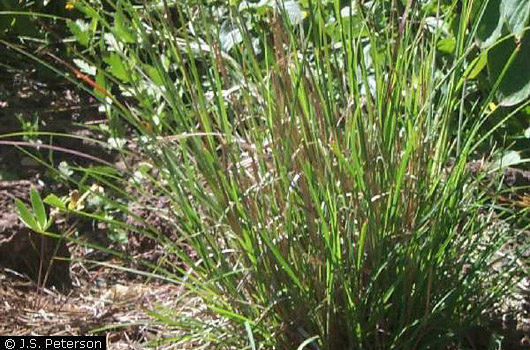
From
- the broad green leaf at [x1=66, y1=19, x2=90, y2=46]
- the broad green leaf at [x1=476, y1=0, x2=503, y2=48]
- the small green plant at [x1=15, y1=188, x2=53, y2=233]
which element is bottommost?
the small green plant at [x1=15, y1=188, x2=53, y2=233]

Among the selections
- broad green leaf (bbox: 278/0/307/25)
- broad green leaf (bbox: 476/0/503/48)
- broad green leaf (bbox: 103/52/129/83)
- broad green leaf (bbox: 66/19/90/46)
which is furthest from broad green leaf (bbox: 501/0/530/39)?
broad green leaf (bbox: 66/19/90/46)

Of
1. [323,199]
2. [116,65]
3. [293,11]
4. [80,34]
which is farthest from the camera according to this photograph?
[80,34]

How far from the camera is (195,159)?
1.95m

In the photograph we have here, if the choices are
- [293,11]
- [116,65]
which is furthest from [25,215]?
[293,11]

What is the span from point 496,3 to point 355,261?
0.62 metres

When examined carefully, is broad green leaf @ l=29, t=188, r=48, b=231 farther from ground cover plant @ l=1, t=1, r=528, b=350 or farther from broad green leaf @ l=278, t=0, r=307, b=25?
broad green leaf @ l=278, t=0, r=307, b=25

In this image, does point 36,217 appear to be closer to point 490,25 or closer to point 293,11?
point 293,11

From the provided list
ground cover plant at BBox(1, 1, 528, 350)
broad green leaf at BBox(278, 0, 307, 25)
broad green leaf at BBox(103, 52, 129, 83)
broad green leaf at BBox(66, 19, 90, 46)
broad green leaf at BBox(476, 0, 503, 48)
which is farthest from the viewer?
broad green leaf at BBox(66, 19, 90, 46)

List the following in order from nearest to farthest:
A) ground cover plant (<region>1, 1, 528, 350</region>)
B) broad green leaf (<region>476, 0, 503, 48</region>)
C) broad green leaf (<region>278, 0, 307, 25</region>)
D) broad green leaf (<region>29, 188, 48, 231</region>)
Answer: ground cover plant (<region>1, 1, 528, 350</region>)
broad green leaf (<region>476, 0, 503, 48</region>)
broad green leaf (<region>278, 0, 307, 25</region>)
broad green leaf (<region>29, 188, 48, 231</region>)

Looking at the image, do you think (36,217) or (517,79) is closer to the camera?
(517,79)

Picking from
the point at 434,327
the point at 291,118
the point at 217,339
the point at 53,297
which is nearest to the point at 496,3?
the point at 291,118

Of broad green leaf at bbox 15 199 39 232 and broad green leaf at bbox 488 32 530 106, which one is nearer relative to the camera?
broad green leaf at bbox 488 32 530 106

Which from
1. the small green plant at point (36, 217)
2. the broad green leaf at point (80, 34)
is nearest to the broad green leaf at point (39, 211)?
the small green plant at point (36, 217)

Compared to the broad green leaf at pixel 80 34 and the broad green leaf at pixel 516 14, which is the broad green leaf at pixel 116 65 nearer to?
the broad green leaf at pixel 80 34
